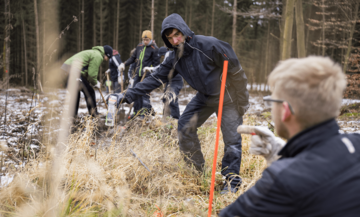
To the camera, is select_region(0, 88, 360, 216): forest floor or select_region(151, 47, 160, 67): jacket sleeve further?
select_region(151, 47, 160, 67): jacket sleeve

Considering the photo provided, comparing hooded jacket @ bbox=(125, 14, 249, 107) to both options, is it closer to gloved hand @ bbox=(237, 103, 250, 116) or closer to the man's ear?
gloved hand @ bbox=(237, 103, 250, 116)

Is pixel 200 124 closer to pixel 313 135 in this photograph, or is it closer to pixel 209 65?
pixel 209 65

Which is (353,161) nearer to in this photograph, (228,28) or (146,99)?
(146,99)

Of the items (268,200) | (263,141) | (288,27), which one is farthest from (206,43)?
(288,27)

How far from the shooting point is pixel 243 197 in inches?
39.3

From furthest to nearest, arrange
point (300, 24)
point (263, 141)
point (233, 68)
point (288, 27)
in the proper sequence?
point (300, 24)
point (288, 27)
point (233, 68)
point (263, 141)

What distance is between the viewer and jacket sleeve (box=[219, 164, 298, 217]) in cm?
86

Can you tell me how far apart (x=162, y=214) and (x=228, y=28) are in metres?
24.3

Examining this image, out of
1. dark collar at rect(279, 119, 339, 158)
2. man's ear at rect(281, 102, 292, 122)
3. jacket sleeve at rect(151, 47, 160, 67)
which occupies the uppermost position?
jacket sleeve at rect(151, 47, 160, 67)

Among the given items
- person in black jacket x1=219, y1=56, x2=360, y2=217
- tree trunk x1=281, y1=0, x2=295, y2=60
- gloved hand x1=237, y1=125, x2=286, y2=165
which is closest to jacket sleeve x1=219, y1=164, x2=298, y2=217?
person in black jacket x1=219, y1=56, x2=360, y2=217

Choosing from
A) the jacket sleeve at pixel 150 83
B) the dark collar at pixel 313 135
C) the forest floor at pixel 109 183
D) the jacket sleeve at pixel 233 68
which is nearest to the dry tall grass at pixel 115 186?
the forest floor at pixel 109 183

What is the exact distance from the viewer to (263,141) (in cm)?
155

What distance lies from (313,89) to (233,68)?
2.01 m

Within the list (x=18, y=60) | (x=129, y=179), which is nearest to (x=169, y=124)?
(x=129, y=179)
